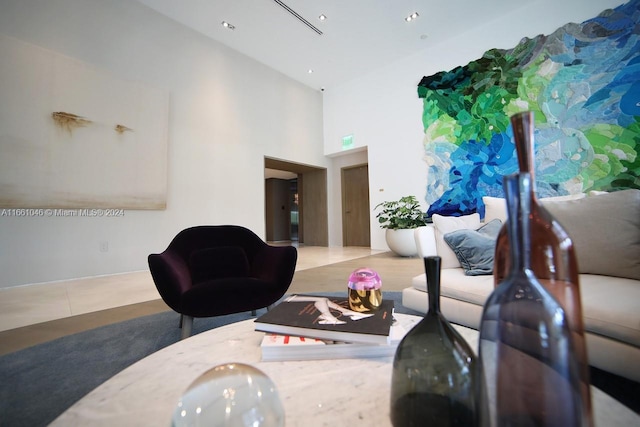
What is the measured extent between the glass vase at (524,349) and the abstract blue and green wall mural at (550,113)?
4.47 metres

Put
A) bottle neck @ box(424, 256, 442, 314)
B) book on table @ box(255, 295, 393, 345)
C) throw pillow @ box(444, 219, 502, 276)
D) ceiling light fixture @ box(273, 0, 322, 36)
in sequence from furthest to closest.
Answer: ceiling light fixture @ box(273, 0, 322, 36) < throw pillow @ box(444, 219, 502, 276) < book on table @ box(255, 295, 393, 345) < bottle neck @ box(424, 256, 442, 314)

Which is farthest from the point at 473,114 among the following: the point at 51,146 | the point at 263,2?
the point at 51,146

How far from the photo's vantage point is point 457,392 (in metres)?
0.32

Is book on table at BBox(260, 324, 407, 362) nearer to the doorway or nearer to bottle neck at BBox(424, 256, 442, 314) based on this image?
bottle neck at BBox(424, 256, 442, 314)

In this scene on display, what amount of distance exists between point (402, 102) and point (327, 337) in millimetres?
5942

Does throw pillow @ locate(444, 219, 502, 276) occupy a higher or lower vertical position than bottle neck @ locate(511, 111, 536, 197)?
lower

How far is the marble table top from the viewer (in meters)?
0.39

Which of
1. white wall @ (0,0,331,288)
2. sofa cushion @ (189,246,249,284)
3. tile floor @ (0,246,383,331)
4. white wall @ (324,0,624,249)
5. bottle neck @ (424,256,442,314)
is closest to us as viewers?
bottle neck @ (424,256,442,314)

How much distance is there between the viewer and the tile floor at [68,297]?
2.04m

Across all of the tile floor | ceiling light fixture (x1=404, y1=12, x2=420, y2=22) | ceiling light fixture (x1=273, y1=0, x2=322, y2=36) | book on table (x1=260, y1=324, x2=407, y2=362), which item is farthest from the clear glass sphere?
ceiling light fixture (x1=404, y1=12, x2=420, y2=22)

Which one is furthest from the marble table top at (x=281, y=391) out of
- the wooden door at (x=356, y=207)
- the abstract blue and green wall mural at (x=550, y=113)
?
the wooden door at (x=356, y=207)

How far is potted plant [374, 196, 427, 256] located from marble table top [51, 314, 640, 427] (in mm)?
4105

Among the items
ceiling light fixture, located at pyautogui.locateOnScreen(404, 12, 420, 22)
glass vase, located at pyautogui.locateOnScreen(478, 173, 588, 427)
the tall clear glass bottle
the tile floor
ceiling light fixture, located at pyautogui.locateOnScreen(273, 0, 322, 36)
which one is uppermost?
ceiling light fixture, located at pyautogui.locateOnScreen(404, 12, 420, 22)

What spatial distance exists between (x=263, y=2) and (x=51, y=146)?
3412 mm
